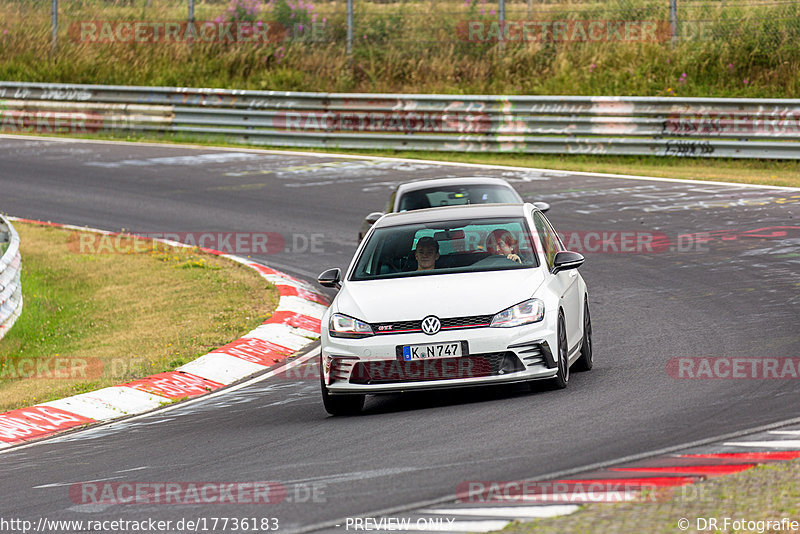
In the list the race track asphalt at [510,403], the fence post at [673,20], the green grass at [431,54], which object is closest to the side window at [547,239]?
the race track asphalt at [510,403]

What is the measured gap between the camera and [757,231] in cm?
1617

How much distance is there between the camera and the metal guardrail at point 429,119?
22438 millimetres

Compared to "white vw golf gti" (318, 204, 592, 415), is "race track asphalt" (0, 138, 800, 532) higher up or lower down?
lower down

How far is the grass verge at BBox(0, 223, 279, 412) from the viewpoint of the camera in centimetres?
1162

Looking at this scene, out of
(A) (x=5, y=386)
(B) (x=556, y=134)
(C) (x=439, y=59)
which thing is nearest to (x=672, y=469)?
(A) (x=5, y=386)

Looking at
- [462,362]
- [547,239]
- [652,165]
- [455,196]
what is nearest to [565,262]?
[547,239]

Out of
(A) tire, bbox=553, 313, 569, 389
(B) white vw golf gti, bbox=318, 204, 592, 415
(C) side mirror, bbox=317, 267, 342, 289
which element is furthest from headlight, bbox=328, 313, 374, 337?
(A) tire, bbox=553, 313, 569, 389

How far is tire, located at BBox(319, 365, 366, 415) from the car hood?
62 cm

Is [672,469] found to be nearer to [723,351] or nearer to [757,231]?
[723,351]

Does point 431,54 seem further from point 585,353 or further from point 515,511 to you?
point 515,511

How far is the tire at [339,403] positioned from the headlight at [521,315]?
1.24 meters

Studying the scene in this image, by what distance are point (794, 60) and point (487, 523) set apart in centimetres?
2239

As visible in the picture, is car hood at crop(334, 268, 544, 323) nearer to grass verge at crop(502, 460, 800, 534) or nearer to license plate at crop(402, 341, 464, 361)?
license plate at crop(402, 341, 464, 361)

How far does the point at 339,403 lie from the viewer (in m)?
8.95
